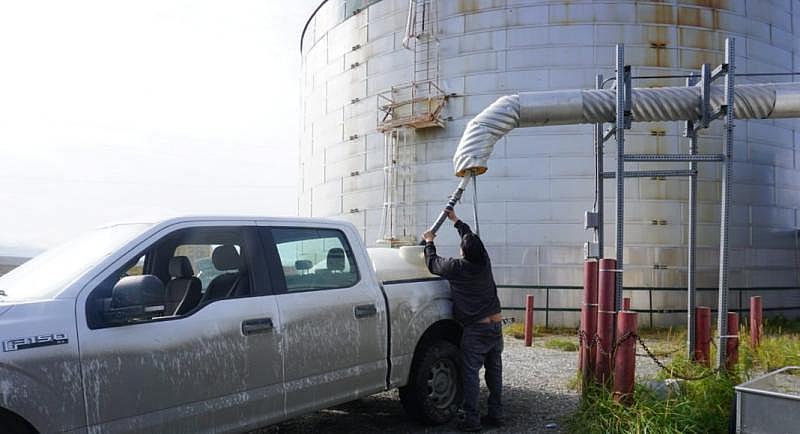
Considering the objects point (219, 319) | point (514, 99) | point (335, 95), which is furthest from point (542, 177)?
point (219, 319)

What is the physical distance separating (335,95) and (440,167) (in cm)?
393

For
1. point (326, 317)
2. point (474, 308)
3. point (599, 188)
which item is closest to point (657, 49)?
point (599, 188)

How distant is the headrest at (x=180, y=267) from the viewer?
4.60 m

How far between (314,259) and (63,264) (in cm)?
185

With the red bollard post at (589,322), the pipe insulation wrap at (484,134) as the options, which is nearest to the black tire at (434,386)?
the red bollard post at (589,322)

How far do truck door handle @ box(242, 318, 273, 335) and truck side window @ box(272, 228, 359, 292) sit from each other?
36cm

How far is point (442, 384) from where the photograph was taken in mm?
6051

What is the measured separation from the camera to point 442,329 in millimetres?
6223

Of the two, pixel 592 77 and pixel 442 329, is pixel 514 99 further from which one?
pixel 592 77

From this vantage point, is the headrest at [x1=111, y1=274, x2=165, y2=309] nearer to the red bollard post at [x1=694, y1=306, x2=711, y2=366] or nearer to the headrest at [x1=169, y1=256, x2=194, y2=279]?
the headrest at [x1=169, y1=256, x2=194, y2=279]

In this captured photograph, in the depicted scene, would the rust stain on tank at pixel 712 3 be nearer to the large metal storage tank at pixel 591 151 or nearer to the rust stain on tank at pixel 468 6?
the large metal storage tank at pixel 591 151

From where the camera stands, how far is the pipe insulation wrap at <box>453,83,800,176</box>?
782 cm

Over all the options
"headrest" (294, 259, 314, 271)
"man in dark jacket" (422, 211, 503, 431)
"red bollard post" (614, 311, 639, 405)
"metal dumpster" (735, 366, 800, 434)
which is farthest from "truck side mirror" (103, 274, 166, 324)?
"metal dumpster" (735, 366, 800, 434)

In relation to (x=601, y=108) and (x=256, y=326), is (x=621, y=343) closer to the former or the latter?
(x=256, y=326)
